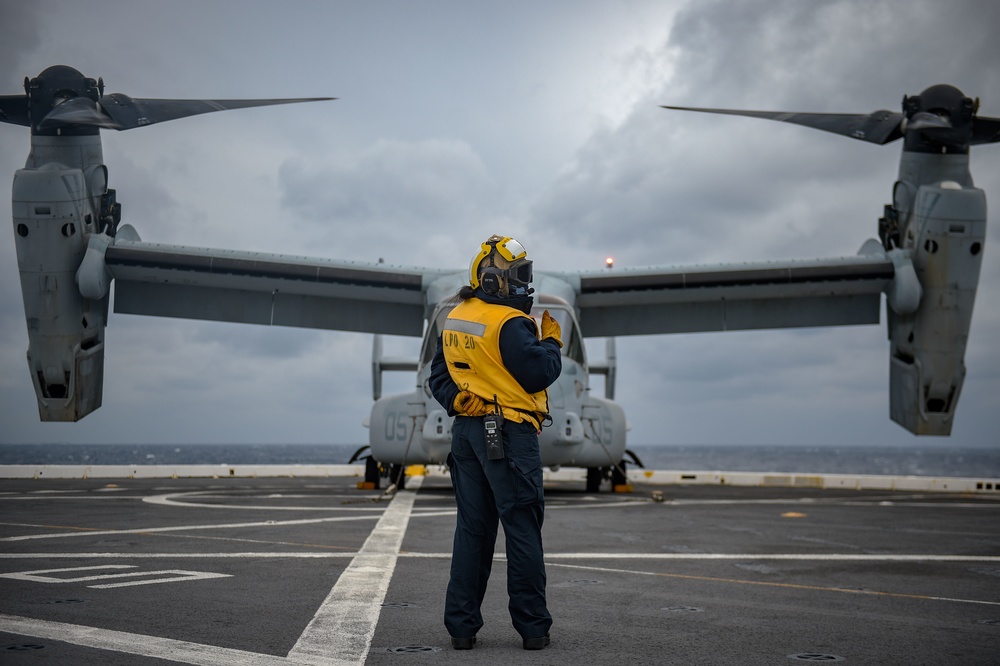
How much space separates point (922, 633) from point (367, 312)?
1545cm

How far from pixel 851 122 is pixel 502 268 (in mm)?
14485

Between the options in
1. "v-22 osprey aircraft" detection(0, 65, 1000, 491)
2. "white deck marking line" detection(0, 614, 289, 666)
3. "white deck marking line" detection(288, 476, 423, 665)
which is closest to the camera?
"white deck marking line" detection(0, 614, 289, 666)

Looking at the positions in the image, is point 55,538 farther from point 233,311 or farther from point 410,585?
point 233,311

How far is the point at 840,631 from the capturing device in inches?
186

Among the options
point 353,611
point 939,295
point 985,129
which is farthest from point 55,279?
point 985,129

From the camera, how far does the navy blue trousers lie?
438cm

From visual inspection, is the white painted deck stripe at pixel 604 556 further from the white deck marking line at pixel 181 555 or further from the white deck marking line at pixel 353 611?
the white deck marking line at pixel 353 611

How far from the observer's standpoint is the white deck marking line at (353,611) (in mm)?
4020

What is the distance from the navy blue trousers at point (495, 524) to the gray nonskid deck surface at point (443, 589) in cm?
17

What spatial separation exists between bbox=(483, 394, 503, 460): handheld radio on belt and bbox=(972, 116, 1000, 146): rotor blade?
48.3ft

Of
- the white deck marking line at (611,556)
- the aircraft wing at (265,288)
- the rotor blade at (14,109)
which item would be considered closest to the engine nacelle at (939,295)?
the aircraft wing at (265,288)

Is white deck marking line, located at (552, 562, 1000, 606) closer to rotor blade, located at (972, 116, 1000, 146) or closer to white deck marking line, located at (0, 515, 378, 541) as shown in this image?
white deck marking line, located at (0, 515, 378, 541)

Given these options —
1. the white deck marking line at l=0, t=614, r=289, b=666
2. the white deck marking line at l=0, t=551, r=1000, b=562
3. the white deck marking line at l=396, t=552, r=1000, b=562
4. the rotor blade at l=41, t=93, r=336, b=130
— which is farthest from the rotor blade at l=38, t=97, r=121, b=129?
the white deck marking line at l=0, t=614, r=289, b=666

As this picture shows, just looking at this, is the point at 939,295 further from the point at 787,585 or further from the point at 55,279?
the point at 55,279
